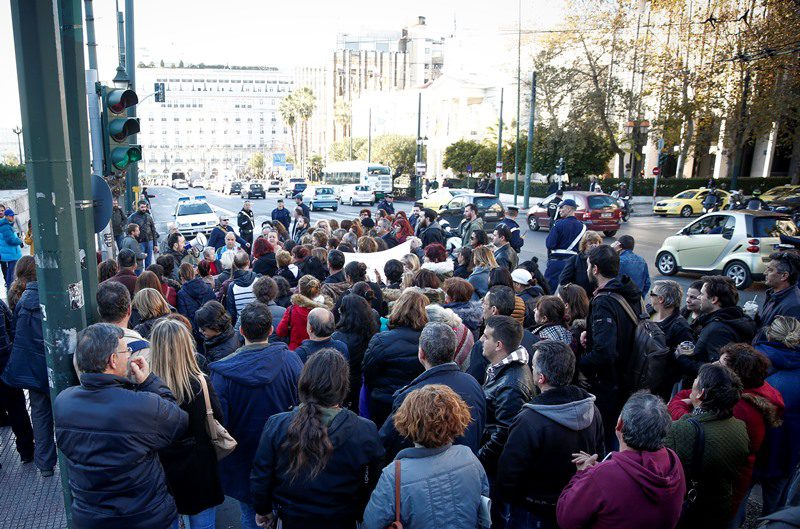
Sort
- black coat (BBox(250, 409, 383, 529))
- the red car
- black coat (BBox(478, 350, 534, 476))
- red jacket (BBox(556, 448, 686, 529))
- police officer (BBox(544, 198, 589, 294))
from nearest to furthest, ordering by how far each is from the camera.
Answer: red jacket (BBox(556, 448, 686, 529)) < black coat (BBox(250, 409, 383, 529)) < black coat (BBox(478, 350, 534, 476)) < police officer (BBox(544, 198, 589, 294)) < the red car

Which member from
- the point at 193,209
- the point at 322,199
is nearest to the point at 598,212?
the point at 193,209

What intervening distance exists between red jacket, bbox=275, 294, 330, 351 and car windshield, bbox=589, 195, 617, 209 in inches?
797

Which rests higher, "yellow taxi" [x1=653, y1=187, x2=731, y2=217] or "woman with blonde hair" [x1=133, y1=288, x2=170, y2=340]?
"woman with blonde hair" [x1=133, y1=288, x2=170, y2=340]

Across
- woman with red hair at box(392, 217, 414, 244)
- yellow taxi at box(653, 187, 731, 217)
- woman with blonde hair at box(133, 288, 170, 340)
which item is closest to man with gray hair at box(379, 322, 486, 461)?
woman with blonde hair at box(133, 288, 170, 340)

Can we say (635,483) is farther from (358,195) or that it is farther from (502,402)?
(358,195)

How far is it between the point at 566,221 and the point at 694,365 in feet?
15.0

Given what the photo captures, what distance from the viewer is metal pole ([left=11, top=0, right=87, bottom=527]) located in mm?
3295

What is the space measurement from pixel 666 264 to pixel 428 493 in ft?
47.3

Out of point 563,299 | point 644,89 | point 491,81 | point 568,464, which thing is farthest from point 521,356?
point 491,81

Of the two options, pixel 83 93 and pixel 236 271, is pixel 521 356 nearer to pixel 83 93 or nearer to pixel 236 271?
pixel 83 93

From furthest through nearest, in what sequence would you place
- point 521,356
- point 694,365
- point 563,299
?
point 563,299 < point 694,365 < point 521,356

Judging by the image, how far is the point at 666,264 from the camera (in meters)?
15.4

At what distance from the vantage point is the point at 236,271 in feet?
23.1

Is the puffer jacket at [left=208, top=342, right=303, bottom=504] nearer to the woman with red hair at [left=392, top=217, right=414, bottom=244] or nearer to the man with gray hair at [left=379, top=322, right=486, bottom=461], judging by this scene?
the man with gray hair at [left=379, top=322, right=486, bottom=461]
